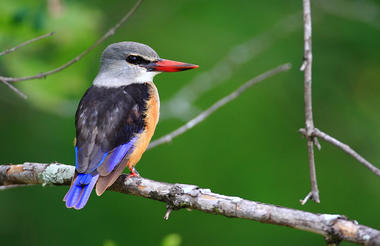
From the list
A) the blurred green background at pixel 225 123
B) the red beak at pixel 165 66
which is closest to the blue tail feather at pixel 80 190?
the red beak at pixel 165 66

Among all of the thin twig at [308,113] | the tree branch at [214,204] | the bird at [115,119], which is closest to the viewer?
the tree branch at [214,204]

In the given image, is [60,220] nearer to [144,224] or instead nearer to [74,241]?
[74,241]

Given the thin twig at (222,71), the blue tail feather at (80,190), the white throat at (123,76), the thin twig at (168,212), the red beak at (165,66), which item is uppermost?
the thin twig at (222,71)

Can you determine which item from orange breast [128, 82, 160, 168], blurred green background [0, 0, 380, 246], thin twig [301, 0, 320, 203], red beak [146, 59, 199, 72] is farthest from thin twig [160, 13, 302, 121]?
thin twig [301, 0, 320, 203]

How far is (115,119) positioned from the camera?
3.51 m

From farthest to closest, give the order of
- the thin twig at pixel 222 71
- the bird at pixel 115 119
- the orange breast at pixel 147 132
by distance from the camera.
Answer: the thin twig at pixel 222 71
the orange breast at pixel 147 132
the bird at pixel 115 119

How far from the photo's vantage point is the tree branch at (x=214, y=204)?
2354 mm

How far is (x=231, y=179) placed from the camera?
5152 millimetres

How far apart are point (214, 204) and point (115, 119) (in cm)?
106

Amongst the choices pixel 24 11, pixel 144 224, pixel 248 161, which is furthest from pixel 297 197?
pixel 24 11

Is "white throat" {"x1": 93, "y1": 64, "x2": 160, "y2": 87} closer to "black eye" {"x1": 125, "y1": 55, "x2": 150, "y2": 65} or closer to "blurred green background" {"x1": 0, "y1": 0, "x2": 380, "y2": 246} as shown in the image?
"black eye" {"x1": 125, "y1": 55, "x2": 150, "y2": 65}

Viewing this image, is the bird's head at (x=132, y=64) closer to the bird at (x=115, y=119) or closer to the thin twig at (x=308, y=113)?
the bird at (x=115, y=119)

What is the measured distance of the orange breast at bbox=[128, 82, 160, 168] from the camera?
3.53m

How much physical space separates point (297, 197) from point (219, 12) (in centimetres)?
202
